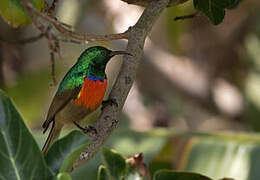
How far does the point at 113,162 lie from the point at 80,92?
664 millimetres

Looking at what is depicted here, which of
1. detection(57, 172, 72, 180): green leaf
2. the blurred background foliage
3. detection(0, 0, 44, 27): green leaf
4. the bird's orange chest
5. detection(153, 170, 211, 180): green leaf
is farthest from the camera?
the blurred background foliage

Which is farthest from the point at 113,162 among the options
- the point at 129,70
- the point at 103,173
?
the point at 129,70

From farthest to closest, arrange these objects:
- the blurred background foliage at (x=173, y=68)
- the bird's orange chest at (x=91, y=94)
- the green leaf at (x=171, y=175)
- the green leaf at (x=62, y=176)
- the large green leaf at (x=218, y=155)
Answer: the blurred background foliage at (x=173, y=68)
the large green leaf at (x=218, y=155)
the bird's orange chest at (x=91, y=94)
the green leaf at (x=171, y=175)
the green leaf at (x=62, y=176)

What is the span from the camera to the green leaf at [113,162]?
1.54 m

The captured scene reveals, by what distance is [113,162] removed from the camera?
1.56 m

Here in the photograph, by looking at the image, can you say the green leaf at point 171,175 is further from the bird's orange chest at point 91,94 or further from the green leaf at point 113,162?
the bird's orange chest at point 91,94

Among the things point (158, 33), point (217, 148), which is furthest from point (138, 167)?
point (158, 33)

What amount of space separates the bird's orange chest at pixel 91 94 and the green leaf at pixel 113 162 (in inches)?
19.7

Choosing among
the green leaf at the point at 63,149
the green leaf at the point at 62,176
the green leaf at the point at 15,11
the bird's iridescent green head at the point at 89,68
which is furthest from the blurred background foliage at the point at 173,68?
the green leaf at the point at 62,176

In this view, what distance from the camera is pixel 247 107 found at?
174 inches

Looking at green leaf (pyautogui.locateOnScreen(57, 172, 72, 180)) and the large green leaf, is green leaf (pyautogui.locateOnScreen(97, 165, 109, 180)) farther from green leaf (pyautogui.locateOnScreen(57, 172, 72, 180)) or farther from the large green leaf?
the large green leaf

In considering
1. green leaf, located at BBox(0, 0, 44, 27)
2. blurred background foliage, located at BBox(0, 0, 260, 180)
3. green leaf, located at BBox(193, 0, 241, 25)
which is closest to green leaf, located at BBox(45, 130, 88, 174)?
green leaf, located at BBox(0, 0, 44, 27)

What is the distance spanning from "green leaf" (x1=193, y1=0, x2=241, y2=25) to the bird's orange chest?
0.51 meters

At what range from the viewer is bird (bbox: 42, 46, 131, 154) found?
211cm
